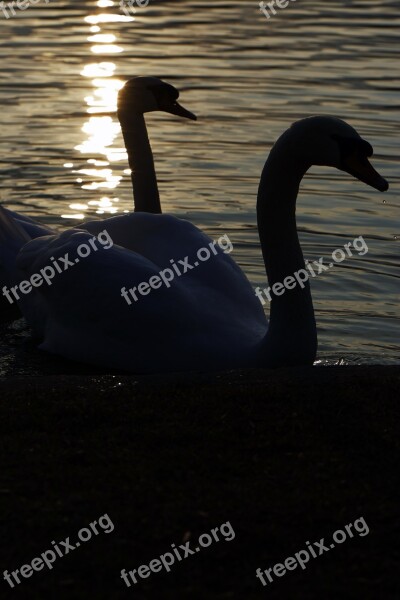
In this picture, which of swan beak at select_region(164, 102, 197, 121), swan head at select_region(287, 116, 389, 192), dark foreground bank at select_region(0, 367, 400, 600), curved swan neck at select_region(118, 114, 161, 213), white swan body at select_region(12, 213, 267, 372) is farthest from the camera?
swan beak at select_region(164, 102, 197, 121)

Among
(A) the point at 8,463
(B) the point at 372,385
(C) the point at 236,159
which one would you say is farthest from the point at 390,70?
(A) the point at 8,463

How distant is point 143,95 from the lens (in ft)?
29.1

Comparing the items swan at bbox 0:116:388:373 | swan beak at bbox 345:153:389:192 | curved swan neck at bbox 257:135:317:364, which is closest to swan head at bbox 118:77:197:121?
swan at bbox 0:116:388:373

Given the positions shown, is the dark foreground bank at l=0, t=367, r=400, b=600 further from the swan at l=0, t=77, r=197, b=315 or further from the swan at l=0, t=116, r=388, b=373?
the swan at l=0, t=77, r=197, b=315

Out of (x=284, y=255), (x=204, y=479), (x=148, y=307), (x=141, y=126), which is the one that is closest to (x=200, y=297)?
(x=148, y=307)

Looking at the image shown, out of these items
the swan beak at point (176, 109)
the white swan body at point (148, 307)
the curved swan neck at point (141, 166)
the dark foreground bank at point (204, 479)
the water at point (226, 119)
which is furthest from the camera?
the swan beak at point (176, 109)

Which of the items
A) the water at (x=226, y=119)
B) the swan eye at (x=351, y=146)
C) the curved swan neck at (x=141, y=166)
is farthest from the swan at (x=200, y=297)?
the curved swan neck at (x=141, y=166)

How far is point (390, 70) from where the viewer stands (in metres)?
14.4

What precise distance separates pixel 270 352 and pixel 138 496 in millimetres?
2321

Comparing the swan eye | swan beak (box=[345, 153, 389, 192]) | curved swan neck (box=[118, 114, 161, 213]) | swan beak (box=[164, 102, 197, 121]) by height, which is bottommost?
curved swan neck (box=[118, 114, 161, 213])

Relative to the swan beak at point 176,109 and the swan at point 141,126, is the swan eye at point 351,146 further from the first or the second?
the swan beak at point 176,109

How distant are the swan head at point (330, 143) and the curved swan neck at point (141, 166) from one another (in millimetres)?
2798

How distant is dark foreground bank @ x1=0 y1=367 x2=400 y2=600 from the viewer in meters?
3.28

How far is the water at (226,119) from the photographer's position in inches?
336
